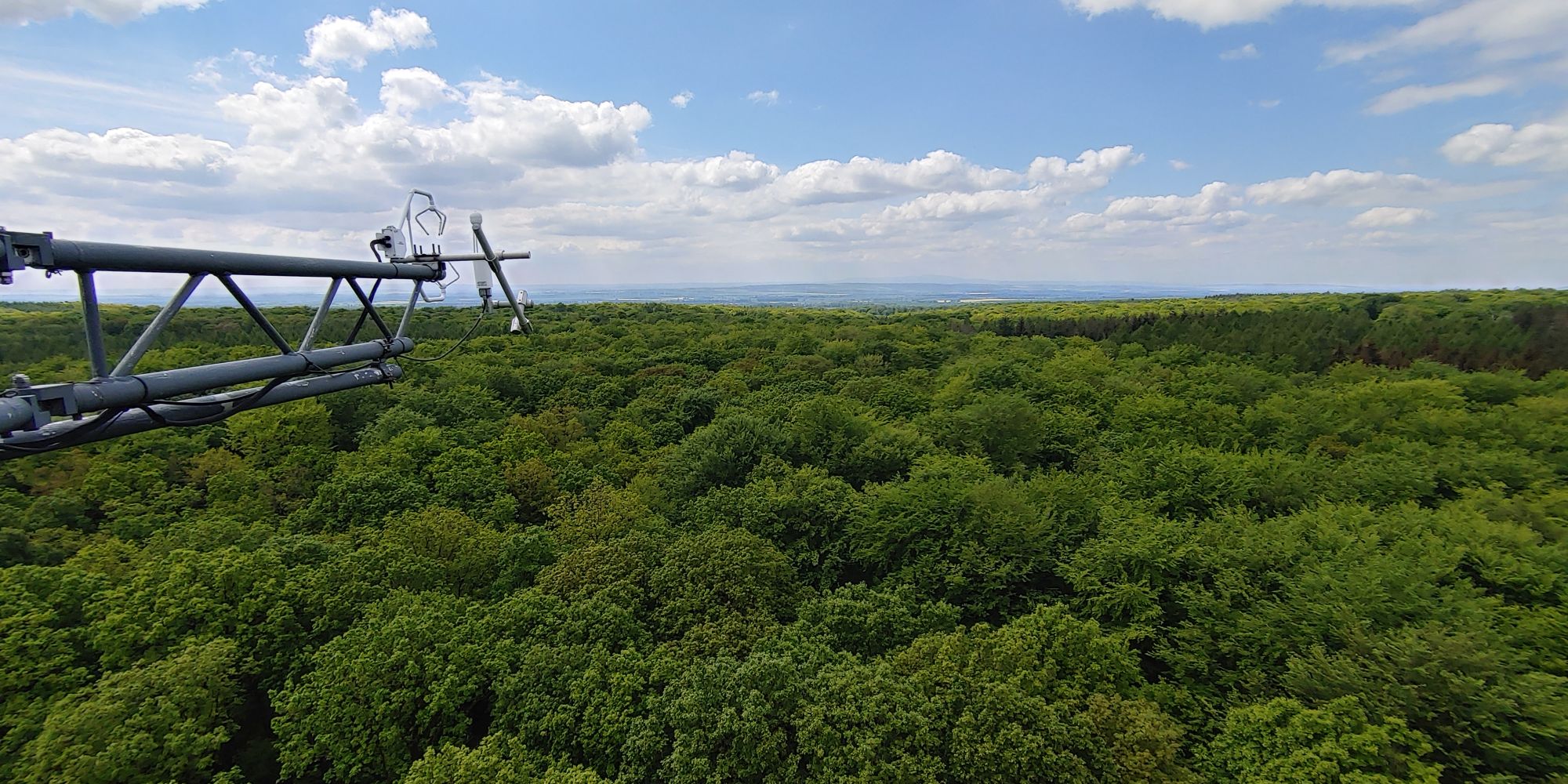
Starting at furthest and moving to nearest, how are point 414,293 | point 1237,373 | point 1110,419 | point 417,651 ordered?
1. point 1237,373
2. point 1110,419
3. point 417,651
4. point 414,293

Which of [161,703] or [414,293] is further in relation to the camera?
[161,703]

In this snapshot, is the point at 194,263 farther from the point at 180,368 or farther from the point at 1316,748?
the point at 1316,748

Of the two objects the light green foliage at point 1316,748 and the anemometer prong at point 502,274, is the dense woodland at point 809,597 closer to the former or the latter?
the light green foliage at point 1316,748

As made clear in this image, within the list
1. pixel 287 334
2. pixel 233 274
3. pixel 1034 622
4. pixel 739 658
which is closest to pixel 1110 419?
pixel 1034 622

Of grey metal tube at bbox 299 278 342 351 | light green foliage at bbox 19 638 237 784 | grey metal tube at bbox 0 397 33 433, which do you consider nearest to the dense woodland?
light green foliage at bbox 19 638 237 784

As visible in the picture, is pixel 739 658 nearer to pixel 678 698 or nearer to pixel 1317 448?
pixel 678 698

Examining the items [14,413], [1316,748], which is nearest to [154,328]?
[14,413]

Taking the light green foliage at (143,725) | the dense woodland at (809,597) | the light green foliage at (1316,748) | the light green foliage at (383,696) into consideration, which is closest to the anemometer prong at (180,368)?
the dense woodland at (809,597)
